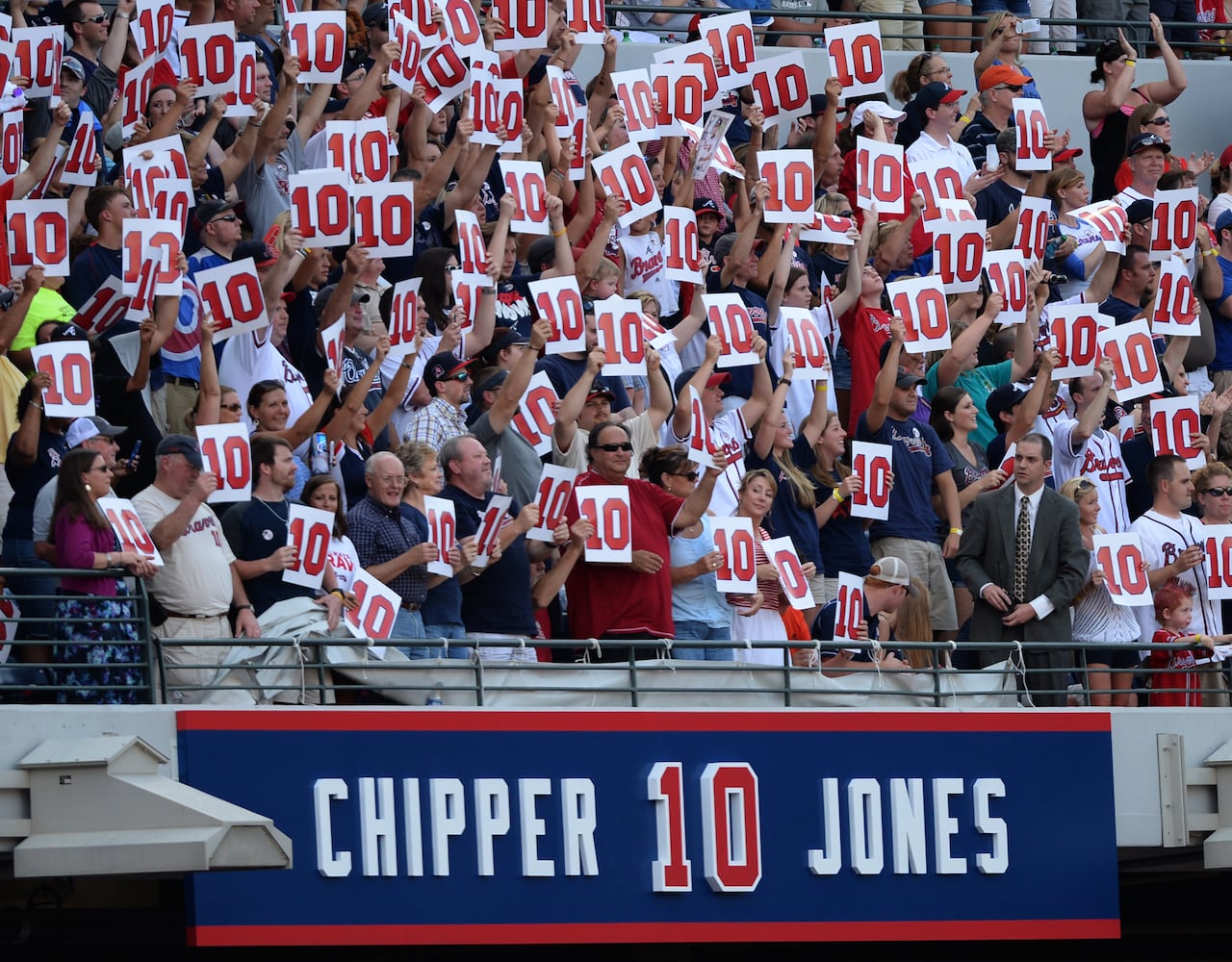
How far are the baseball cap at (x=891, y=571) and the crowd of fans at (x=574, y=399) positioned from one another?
2 centimetres

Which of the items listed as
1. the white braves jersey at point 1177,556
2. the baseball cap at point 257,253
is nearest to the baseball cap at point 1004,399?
the white braves jersey at point 1177,556

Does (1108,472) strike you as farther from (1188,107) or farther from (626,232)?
(1188,107)

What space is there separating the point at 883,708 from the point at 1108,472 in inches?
130

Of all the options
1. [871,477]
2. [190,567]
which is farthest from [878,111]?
[190,567]

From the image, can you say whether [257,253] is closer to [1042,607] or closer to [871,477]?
[871,477]

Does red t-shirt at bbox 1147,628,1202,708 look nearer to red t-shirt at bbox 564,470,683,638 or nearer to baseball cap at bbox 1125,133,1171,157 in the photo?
red t-shirt at bbox 564,470,683,638

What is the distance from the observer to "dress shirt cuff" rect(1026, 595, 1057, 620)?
1350cm

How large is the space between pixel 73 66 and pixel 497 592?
13.9 feet

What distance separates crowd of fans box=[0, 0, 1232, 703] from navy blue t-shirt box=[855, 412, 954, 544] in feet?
0.06

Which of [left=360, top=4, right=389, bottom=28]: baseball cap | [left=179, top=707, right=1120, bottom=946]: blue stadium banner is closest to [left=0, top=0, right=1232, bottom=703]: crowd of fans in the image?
[left=360, top=4, right=389, bottom=28]: baseball cap

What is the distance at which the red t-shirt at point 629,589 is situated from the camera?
12648 mm

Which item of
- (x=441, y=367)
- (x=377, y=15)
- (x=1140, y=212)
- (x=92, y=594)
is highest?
(x=377, y=15)

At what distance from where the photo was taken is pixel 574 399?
13367 millimetres

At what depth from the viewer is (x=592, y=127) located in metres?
16.6
